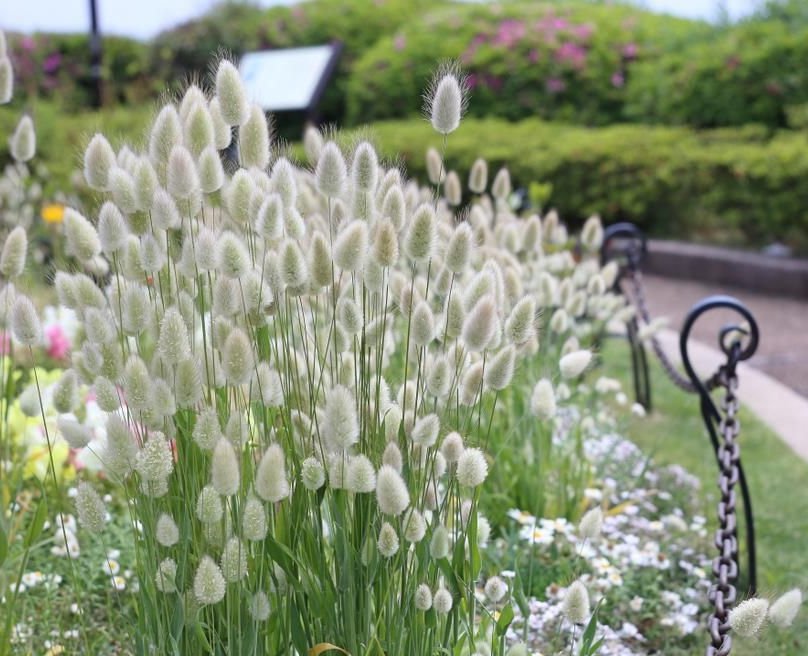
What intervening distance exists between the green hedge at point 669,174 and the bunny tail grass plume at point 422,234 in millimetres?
6051

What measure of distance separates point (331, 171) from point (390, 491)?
1.55 feet

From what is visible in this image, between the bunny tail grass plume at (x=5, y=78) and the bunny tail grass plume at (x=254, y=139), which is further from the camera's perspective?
the bunny tail grass plume at (x=5, y=78)

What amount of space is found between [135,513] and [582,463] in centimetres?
158

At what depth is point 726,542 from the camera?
6.49 ft

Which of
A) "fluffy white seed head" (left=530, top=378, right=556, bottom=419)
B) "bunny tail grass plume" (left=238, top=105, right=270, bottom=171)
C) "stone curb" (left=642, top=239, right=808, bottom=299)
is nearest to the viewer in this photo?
"bunny tail grass plume" (left=238, top=105, right=270, bottom=171)

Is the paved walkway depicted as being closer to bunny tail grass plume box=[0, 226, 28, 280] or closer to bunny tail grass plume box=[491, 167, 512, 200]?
bunny tail grass plume box=[491, 167, 512, 200]

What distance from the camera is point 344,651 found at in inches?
60.4

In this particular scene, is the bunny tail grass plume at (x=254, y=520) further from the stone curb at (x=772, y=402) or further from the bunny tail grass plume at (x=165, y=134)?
the stone curb at (x=772, y=402)

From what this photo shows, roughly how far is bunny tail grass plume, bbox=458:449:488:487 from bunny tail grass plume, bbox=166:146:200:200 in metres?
0.54

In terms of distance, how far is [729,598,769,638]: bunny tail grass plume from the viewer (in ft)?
4.57

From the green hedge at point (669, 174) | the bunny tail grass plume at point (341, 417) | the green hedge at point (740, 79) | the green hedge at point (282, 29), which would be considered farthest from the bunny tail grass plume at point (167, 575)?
the green hedge at point (282, 29)

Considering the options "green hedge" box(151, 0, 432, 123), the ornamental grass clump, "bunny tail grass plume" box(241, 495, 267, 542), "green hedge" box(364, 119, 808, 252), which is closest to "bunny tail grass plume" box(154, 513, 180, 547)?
the ornamental grass clump

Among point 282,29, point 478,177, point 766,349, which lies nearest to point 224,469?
point 478,177

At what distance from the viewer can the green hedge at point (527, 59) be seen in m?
11.4
